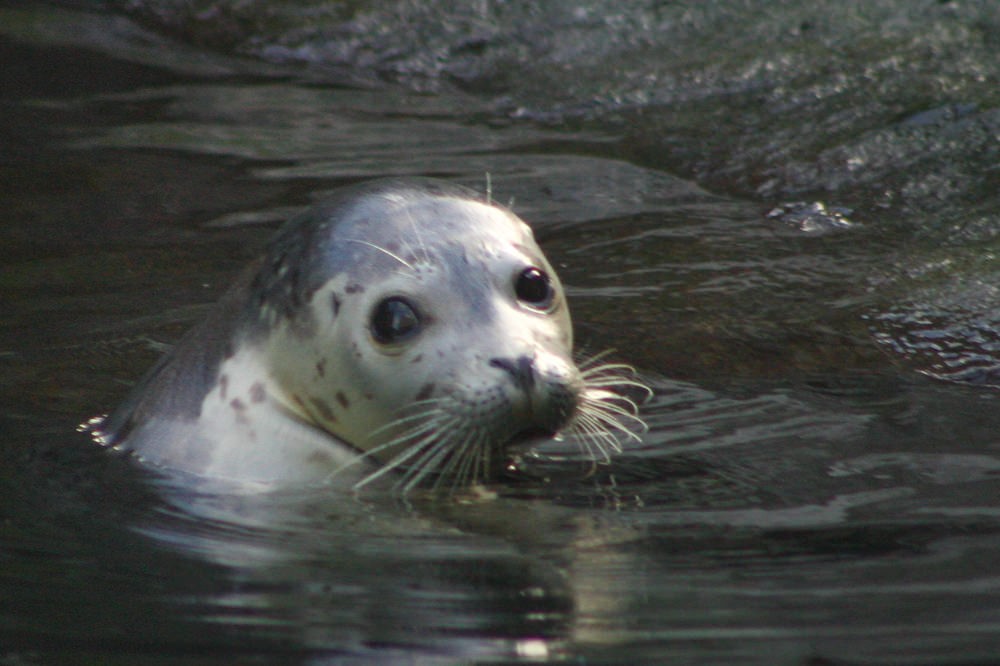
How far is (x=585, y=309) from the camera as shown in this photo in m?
5.61

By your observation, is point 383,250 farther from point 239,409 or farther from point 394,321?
point 239,409

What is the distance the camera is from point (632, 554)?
338cm

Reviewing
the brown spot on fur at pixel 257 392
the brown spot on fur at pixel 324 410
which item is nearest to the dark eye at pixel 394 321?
the brown spot on fur at pixel 324 410

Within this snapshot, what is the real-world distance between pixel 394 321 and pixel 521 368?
0.39m

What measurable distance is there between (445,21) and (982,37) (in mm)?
3031

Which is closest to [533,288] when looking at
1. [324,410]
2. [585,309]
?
[324,410]

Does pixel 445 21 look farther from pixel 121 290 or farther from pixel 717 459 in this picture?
pixel 717 459

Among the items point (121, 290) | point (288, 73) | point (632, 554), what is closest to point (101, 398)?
point (121, 290)

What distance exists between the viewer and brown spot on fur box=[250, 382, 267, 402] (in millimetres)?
4152

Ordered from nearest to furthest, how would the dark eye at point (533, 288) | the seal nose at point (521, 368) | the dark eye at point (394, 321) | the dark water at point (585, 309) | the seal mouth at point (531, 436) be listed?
the dark water at point (585, 309) < the seal nose at point (521, 368) < the seal mouth at point (531, 436) < the dark eye at point (394, 321) < the dark eye at point (533, 288)

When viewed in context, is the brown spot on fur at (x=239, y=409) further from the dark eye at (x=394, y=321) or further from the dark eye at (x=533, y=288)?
the dark eye at (x=533, y=288)

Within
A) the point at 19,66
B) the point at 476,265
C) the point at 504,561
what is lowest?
the point at 504,561

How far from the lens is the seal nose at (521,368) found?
3740 mm

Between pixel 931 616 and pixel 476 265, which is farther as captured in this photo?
pixel 476 265
